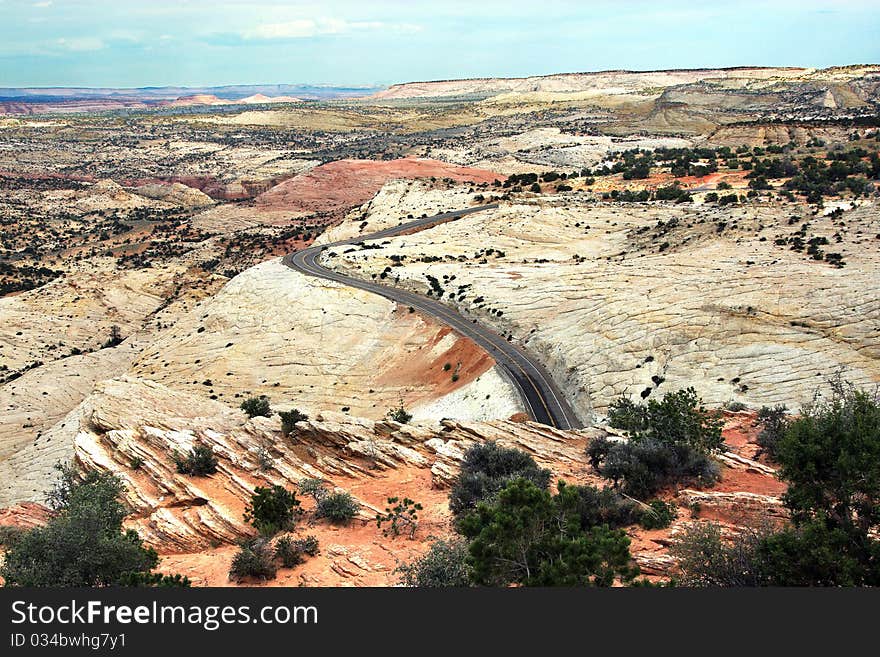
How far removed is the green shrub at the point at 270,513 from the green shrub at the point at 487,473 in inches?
214

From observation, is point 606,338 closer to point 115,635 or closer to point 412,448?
point 412,448

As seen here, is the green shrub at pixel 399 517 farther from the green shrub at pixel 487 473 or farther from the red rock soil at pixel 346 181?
the red rock soil at pixel 346 181

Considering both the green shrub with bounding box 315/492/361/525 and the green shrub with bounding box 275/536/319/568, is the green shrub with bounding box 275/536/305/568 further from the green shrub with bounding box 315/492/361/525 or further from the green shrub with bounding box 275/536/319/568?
the green shrub with bounding box 315/492/361/525

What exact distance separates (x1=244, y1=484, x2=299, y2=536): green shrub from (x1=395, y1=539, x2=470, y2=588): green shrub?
5596 mm

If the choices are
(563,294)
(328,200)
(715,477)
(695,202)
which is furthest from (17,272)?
(715,477)

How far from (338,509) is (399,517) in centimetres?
205

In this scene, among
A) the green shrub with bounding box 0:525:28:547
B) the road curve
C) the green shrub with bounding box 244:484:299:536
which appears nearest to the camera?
the green shrub with bounding box 244:484:299:536

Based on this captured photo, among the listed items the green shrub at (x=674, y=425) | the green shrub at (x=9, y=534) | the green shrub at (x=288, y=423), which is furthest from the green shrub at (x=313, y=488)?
the green shrub at (x=674, y=425)

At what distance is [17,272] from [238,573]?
91493 mm

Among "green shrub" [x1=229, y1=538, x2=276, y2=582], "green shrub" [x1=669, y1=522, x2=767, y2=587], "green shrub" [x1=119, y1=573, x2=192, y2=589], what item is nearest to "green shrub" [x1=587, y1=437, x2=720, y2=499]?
"green shrub" [x1=669, y1=522, x2=767, y2=587]

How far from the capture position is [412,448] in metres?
26.6

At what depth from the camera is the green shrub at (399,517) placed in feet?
65.1

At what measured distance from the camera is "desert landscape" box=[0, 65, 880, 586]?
61.5ft

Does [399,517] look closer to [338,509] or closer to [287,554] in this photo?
[338,509]
